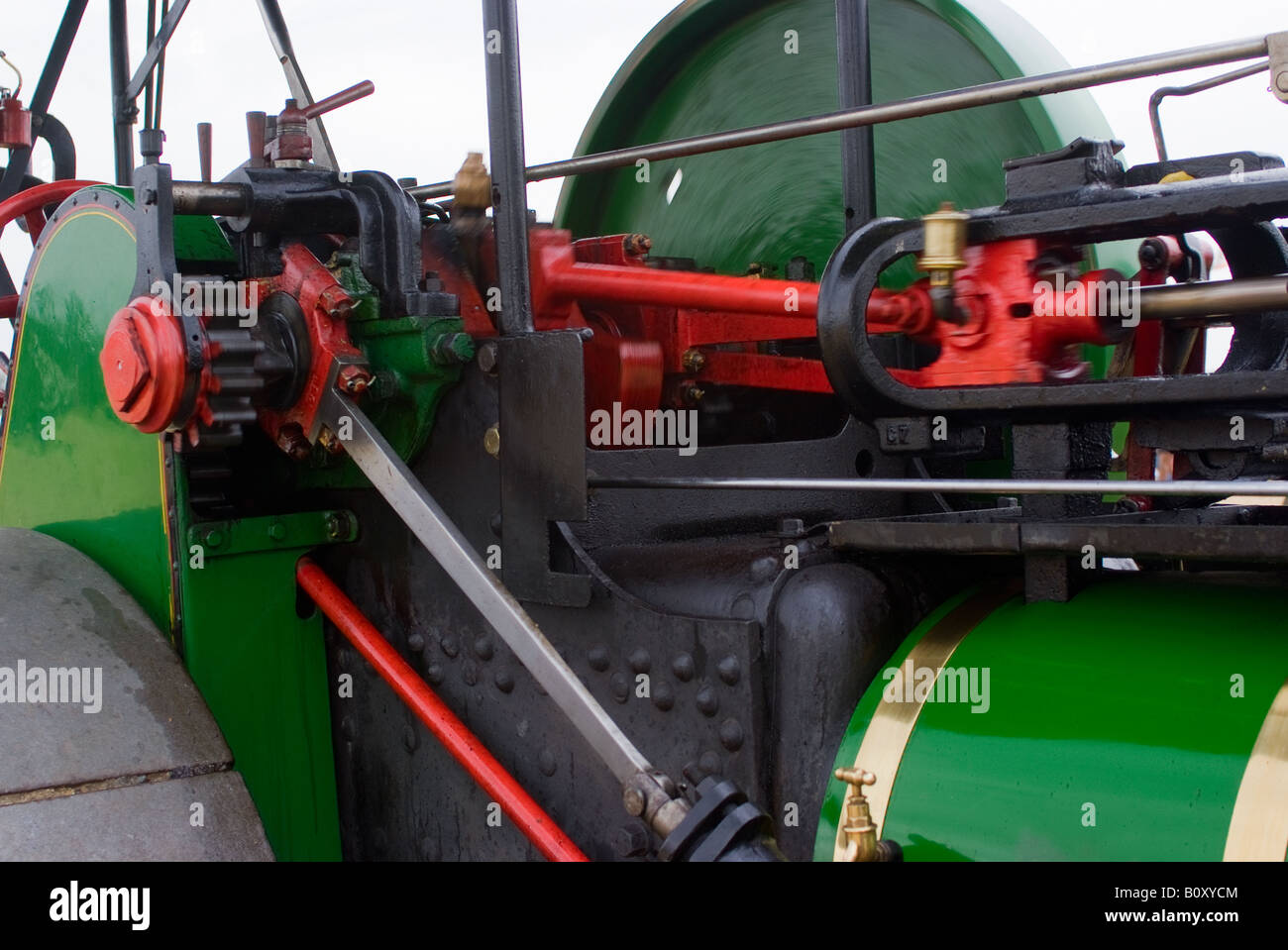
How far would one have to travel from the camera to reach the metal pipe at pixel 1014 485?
4.00 feet

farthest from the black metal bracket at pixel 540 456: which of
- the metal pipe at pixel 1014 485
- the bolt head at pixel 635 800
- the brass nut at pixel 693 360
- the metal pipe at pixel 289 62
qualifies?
the metal pipe at pixel 289 62

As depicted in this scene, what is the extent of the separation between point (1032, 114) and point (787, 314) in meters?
0.86

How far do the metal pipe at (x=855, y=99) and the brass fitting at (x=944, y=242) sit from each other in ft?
1.96

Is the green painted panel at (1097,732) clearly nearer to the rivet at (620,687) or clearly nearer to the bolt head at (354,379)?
the rivet at (620,687)

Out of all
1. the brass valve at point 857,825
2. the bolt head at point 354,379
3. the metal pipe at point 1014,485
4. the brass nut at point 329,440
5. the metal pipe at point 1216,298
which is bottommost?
the brass valve at point 857,825

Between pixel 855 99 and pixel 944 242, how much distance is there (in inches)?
28.8

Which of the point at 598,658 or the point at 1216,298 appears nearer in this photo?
the point at 1216,298

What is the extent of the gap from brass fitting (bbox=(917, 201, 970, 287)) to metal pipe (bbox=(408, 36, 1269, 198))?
11 centimetres

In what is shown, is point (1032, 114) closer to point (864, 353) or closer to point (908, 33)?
point (908, 33)

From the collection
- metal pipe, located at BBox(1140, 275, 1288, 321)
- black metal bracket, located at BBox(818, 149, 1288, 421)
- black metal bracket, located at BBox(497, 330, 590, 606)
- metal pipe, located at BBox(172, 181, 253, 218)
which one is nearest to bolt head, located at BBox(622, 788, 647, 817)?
black metal bracket, located at BBox(497, 330, 590, 606)

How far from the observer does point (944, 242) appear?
56.3 inches

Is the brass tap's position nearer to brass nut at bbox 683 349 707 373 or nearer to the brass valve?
the brass valve

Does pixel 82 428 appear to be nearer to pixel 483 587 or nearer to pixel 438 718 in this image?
pixel 438 718

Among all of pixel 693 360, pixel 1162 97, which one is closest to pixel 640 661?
pixel 693 360
